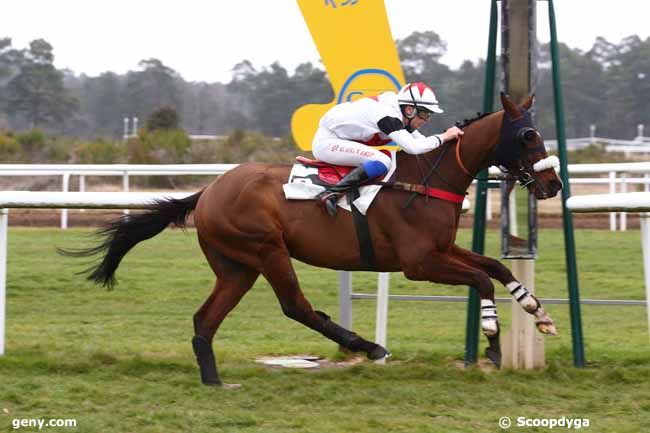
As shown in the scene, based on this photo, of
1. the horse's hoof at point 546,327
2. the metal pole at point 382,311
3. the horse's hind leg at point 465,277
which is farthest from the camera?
the metal pole at point 382,311

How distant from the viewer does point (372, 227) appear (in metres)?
5.64

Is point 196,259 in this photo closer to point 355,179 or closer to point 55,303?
point 55,303

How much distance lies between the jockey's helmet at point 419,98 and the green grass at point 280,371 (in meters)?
1.41

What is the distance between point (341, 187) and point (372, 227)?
0.27 m

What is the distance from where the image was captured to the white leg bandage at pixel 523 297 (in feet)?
17.8

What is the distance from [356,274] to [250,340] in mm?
3338

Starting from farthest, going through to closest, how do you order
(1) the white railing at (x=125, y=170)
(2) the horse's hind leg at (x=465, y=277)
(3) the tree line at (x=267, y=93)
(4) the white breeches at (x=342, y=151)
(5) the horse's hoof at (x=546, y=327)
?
(3) the tree line at (x=267, y=93) < (1) the white railing at (x=125, y=170) < (4) the white breeches at (x=342, y=151) < (2) the horse's hind leg at (x=465, y=277) < (5) the horse's hoof at (x=546, y=327)

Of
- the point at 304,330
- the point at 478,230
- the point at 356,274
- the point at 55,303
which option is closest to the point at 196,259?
the point at 356,274

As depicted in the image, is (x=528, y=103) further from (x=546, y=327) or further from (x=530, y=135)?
(x=546, y=327)

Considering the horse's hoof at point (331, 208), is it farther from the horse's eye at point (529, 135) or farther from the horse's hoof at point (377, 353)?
the horse's eye at point (529, 135)

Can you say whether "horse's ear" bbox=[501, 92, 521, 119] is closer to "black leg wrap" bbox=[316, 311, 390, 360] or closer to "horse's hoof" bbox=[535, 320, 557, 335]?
"horse's hoof" bbox=[535, 320, 557, 335]

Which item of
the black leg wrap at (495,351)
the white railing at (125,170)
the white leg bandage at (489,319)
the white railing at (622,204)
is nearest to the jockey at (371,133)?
the white railing at (622,204)

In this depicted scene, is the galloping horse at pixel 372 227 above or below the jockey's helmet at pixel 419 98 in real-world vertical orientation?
below

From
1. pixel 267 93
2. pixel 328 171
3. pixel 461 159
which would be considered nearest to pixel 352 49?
pixel 328 171
